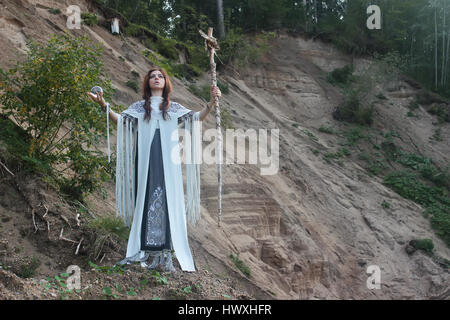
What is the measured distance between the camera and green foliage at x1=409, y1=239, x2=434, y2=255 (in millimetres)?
Answer: 10940

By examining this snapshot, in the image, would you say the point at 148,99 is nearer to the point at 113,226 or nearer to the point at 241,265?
the point at 113,226

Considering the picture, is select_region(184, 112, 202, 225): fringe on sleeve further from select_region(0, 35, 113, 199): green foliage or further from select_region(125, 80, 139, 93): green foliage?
select_region(125, 80, 139, 93): green foliage

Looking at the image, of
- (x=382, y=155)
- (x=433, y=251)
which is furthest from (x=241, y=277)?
(x=382, y=155)

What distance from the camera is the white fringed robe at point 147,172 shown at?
5.01 m

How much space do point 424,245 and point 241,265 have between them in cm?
541

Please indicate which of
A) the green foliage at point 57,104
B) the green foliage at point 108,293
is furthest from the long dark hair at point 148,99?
the green foliage at point 108,293

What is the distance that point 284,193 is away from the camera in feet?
36.3

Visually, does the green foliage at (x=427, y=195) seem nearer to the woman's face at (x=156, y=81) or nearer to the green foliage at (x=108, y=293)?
the woman's face at (x=156, y=81)

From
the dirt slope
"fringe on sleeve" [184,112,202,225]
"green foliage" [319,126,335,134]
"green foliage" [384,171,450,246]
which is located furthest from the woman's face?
"green foliage" [319,126,335,134]

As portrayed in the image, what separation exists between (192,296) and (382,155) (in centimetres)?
1177

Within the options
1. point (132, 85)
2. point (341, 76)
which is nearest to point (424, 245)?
point (132, 85)

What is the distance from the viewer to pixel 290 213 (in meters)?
10.4

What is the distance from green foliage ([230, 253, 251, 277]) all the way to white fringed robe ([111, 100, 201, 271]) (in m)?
2.81

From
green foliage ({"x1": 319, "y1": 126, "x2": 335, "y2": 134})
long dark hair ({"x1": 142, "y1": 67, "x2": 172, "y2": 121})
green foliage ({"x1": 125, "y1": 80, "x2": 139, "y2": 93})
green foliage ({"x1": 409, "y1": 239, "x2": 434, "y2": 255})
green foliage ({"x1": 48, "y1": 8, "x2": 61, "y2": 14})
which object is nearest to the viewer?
long dark hair ({"x1": 142, "y1": 67, "x2": 172, "y2": 121})
